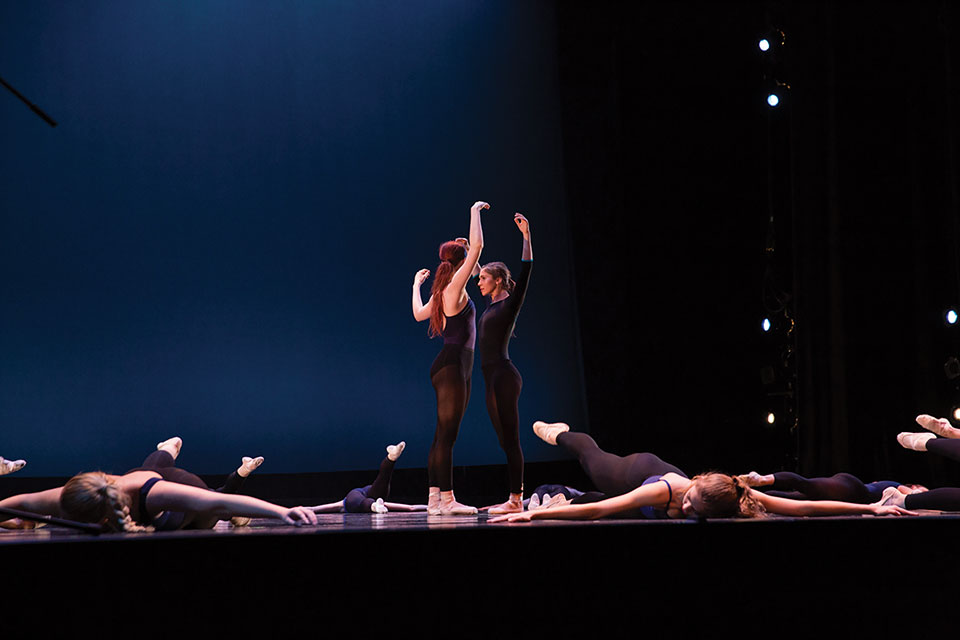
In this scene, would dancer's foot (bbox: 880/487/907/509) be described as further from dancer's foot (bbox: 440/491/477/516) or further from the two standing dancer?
dancer's foot (bbox: 440/491/477/516)

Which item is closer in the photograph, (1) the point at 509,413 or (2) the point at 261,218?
(1) the point at 509,413

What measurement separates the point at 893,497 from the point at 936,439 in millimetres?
417

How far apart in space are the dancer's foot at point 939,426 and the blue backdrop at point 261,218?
→ 10.1 ft

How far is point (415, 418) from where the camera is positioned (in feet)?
21.3

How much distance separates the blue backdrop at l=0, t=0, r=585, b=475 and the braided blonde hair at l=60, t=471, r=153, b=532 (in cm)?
361

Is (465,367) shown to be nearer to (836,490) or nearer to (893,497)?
(836,490)

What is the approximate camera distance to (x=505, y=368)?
4.62 meters

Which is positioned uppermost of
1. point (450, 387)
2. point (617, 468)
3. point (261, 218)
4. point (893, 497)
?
point (261, 218)

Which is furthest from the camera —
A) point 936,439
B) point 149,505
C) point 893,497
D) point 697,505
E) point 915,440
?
point 915,440

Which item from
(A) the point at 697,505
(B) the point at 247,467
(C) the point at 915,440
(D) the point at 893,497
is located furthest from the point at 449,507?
(C) the point at 915,440

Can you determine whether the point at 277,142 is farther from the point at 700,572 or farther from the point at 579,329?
the point at 700,572

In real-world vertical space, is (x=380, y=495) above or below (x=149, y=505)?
below

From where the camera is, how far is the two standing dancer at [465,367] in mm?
4465

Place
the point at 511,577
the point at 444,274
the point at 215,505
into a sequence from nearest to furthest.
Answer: the point at 511,577
the point at 215,505
the point at 444,274
